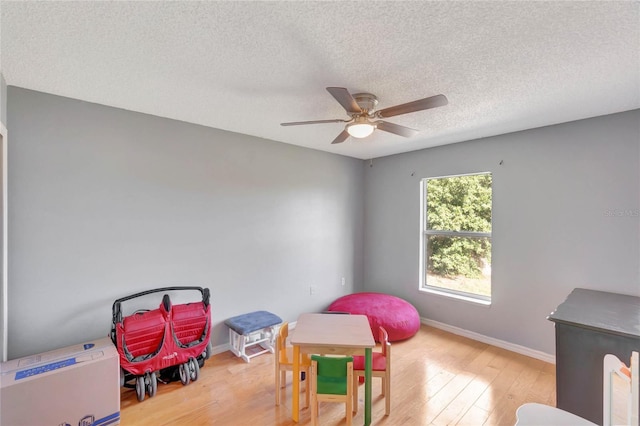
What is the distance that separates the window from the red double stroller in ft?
9.60

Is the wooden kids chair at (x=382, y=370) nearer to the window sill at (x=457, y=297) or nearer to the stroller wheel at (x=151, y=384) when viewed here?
the stroller wheel at (x=151, y=384)

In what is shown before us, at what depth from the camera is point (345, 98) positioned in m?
1.75

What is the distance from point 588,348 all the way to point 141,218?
11.7ft

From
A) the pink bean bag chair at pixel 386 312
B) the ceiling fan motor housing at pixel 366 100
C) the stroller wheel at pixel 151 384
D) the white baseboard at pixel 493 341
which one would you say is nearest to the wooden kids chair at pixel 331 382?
the stroller wheel at pixel 151 384

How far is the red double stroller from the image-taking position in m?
2.26

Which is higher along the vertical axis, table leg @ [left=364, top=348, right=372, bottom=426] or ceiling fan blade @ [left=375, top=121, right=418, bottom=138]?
ceiling fan blade @ [left=375, top=121, right=418, bottom=138]

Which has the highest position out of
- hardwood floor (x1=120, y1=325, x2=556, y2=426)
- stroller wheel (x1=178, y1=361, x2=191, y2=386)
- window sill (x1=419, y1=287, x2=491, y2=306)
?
window sill (x1=419, y1=287, x2=491, y2=306)

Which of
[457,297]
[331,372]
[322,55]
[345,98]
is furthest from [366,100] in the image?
[457,297]

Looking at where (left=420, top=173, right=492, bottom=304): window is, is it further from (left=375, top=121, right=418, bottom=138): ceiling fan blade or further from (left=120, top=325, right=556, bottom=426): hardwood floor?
(left=375, top=121, right=418, bottom=138): ceiling fan blade

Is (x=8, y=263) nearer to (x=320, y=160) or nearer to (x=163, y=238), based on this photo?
(x=163, y=238)

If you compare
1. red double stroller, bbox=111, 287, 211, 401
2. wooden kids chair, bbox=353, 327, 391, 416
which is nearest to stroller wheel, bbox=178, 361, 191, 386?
red double stroller, bbox=111, 287, 211, 401

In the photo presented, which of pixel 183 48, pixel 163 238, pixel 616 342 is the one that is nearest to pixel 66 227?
pixel 163 238

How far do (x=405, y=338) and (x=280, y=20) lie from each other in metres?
3.40

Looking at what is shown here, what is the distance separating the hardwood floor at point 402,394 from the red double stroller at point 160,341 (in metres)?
0.13
